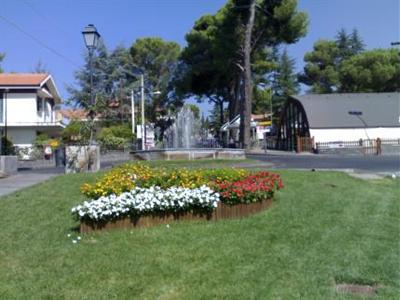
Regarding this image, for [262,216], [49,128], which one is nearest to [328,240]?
[262,216]

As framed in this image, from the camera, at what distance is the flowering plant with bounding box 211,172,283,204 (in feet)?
25.1

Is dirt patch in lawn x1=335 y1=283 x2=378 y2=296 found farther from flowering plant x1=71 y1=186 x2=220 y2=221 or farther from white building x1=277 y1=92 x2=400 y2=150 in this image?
white building x1=277 y1=92 x2=400 y2=150

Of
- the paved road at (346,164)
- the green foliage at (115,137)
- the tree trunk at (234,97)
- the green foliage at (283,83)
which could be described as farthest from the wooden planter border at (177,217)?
the green foliage at (283,83)

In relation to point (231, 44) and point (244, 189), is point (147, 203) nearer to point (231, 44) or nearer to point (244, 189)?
point (244, 189)

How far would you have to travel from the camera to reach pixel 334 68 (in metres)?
72.5

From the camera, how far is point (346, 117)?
1893 inches

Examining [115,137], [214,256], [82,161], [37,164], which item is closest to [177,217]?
[214,256]

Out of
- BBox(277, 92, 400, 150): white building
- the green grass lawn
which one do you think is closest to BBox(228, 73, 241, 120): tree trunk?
BBox(277, 92, 400, 150): white building

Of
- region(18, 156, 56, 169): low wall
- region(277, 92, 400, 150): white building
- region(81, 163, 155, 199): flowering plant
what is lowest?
region(18, 156, 56, 169): low wall

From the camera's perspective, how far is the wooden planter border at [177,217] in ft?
22.8

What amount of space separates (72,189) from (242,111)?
3097 centimetres

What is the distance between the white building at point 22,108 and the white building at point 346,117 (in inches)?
807

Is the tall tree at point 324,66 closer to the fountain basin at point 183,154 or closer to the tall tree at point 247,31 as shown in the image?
the tall tree at point 247,31

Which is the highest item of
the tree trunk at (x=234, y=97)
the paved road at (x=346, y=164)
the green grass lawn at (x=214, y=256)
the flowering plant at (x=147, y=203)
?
the tree trunk at (x=234, y=97)
